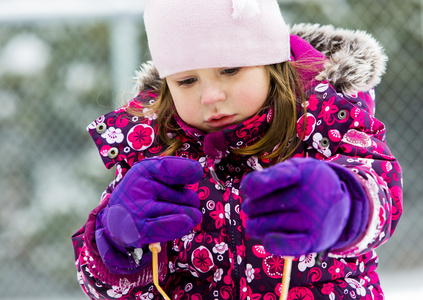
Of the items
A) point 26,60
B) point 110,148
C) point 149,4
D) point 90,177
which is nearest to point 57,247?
point 90,177

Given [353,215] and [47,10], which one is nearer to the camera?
[353,215]

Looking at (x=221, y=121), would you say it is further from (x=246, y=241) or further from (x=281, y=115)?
(x=246, y=241)

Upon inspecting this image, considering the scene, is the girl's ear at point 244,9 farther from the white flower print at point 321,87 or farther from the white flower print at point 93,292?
the white flower print at point 93,292

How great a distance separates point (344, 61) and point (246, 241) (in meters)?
0.39

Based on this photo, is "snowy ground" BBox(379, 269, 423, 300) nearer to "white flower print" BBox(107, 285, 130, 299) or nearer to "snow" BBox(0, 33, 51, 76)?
"white flower print" BBox(107, 285, 130, 299)

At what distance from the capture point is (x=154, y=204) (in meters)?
0.79

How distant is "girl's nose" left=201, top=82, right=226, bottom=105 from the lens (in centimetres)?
92

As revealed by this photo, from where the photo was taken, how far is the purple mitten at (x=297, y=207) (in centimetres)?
64

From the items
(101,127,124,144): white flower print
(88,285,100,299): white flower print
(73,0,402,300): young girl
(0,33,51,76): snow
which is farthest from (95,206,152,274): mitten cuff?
(0,33,51,76): snow

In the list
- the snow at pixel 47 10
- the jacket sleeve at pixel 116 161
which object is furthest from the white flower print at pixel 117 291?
the snow at pixel 47 10

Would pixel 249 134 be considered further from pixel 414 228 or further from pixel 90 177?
pixel 414 228

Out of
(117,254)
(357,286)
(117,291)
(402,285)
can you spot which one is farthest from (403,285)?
(117,254)

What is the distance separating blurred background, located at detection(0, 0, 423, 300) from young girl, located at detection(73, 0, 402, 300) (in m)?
1.28

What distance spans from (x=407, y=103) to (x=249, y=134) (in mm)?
1706
